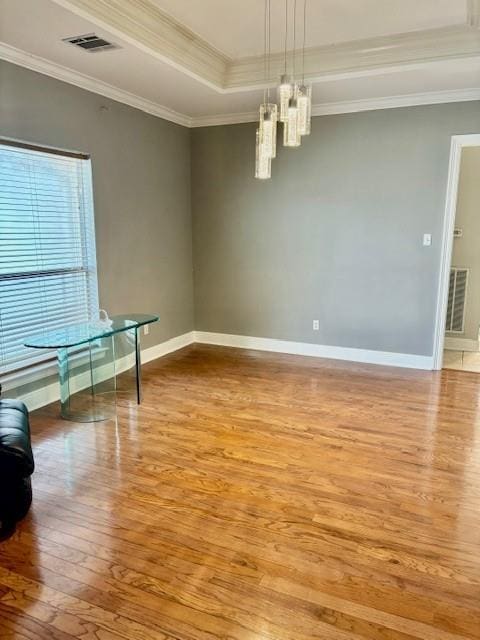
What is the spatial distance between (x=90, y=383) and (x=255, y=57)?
3208 millimetres

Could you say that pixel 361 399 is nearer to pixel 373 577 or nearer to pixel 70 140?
pixel 373 577

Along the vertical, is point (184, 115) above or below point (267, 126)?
above

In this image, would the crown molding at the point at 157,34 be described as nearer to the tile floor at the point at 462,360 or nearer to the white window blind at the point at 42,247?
the white window blind at the point at 42,247

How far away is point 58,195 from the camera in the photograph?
12.3ft

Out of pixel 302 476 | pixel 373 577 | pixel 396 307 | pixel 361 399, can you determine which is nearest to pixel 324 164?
pixel 396 307

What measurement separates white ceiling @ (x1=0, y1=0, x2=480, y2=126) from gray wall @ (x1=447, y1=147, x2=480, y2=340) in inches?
47.4

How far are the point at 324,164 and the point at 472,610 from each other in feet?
13.4

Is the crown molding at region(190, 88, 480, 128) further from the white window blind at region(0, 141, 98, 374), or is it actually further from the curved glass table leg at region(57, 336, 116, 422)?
the curved glass table leg at region(57, 336, 116, 422)

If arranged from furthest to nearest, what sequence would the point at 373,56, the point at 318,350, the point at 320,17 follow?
the point at 318,350 → the point at 373,56 → the point at 320,17

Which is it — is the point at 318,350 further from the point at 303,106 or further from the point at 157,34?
the point at 157,34

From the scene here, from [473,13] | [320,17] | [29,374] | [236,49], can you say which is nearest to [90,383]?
[29,374]

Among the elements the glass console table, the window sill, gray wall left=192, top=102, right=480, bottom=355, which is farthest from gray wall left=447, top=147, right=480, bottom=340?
the window sill

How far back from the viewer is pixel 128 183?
4.41 m


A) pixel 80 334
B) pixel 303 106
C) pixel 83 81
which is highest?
pixel 83 81
